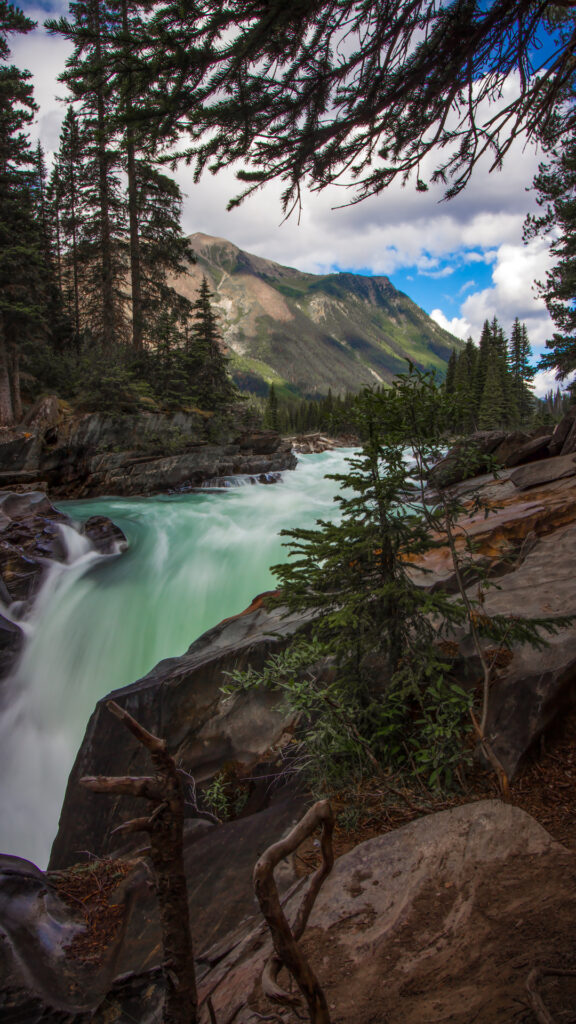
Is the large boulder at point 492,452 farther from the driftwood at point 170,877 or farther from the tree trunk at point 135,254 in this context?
the tree trunk at point 135,254

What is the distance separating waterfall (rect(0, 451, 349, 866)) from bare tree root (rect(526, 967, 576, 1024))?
671cm

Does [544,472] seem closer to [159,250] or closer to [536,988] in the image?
[536,988]

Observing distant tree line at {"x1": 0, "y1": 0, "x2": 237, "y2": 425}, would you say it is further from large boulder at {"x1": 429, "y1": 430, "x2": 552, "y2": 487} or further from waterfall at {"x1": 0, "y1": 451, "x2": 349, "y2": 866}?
large boulder at {"x1": 429, "y1": 430, "x2": 552, "y2": 487}

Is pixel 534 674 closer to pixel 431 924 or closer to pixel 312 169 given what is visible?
pixel 431 924

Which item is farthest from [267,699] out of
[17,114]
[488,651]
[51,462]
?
[17,114]

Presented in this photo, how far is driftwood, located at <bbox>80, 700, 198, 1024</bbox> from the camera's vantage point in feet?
5.14

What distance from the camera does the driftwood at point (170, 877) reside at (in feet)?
5.14

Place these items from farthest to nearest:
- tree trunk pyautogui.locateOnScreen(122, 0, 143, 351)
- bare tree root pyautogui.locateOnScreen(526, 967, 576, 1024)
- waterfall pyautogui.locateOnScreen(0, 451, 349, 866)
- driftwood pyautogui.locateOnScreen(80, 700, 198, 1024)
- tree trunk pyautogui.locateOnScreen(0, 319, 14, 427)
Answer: tree trunk pyautogui.locateOnScreen(122, 0, 143, 351)
tree trunk pyautogui.locateOnScreen(0, 319, 14, 427)
waterfall pyautogui.locateOnScreen(0, 451, 349, 866)
driftwood pyautogui.locateOnScreen(80, 700, 198, 1024)
bare tree root pyautogui.locateOnScreen(526, 967, 576, 1024)

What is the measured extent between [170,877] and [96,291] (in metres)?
32.0

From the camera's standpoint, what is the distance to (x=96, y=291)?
27.2 meters

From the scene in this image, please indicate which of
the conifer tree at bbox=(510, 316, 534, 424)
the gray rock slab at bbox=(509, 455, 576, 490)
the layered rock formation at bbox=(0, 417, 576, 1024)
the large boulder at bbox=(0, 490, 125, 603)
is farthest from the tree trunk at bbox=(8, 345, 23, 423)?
the conifer tree at bbox=(510, 316, 534, 424)

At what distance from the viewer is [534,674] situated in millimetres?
3969

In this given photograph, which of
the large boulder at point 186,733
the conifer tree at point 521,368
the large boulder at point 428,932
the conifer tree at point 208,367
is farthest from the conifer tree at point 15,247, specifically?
the conifer tree at point 521,368

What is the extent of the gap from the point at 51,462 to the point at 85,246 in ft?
46.0
